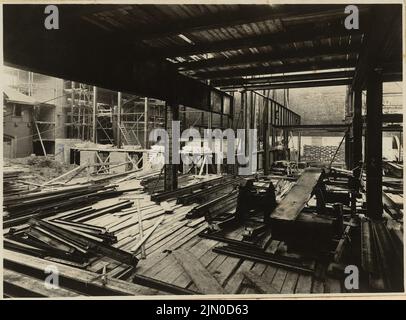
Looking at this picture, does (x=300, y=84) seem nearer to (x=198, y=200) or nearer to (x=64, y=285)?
(x=198, y=200)

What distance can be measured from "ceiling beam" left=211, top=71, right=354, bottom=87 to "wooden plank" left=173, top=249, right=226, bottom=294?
280 inches

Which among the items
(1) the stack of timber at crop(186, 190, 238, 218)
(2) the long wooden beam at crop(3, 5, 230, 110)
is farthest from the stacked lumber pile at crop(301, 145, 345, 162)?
(2) the long wooden beam at crop(3, 5, 230, 110)

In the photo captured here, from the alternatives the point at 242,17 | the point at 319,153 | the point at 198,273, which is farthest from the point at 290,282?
the point at 319,153

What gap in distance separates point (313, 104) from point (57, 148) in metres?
25.1

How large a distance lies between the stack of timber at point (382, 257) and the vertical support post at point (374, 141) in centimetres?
58

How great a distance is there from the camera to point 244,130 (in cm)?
1622

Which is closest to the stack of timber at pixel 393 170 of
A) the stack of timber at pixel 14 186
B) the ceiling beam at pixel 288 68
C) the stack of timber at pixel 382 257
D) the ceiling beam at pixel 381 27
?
the ceiling beam at pixel 288 68

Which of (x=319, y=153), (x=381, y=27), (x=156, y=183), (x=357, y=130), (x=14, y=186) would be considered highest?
(x=381, y=27)

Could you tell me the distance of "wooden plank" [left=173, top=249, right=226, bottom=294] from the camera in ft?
12.0

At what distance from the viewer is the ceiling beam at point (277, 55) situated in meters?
6.50

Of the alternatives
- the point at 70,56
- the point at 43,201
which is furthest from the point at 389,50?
the point at 43,201

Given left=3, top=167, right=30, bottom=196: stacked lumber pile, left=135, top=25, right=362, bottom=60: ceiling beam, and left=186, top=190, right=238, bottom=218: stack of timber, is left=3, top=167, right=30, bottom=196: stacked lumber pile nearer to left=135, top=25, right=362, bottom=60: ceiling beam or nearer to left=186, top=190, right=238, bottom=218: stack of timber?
left=186, top=190, right=238, bottom=218: stack of timber

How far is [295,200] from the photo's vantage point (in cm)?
509

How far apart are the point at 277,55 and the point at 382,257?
484 cm
